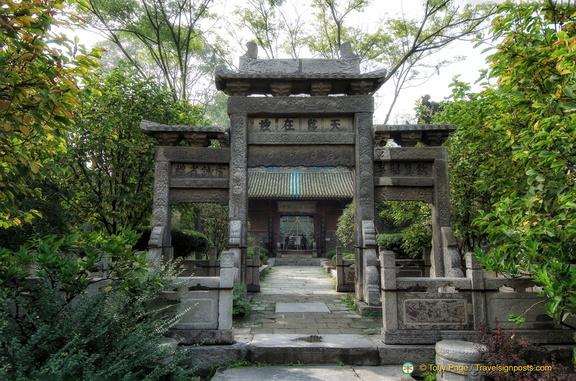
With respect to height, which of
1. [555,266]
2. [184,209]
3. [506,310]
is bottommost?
[506,310]

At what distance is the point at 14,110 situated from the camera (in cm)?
344

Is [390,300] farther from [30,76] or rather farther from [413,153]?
[30,76]

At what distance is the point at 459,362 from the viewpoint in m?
4.02

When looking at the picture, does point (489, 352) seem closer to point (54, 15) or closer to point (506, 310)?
point (506, 310)

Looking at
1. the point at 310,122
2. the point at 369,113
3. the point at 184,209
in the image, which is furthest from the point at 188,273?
the point at 369,113

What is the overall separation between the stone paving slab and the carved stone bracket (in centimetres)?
471

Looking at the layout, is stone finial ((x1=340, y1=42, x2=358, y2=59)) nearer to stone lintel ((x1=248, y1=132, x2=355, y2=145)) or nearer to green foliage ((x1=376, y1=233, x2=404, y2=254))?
stone lintel ((x1=248, y1=132, x2=355, y2=145))

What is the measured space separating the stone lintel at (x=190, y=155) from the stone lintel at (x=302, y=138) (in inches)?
27.6

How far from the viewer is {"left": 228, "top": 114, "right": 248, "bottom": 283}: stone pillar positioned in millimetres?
7562

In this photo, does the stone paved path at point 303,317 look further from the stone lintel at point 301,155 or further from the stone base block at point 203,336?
the stone lintel at point 301,155

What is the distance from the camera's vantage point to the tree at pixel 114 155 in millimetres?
8281

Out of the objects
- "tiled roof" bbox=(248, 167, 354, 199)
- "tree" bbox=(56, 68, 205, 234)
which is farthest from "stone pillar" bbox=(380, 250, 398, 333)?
"tiled roof" bbox=(248, 167, 354, 199)

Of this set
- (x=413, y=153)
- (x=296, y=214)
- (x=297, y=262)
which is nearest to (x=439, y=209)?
(x=413, y=153)

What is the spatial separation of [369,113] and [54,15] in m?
5.80
